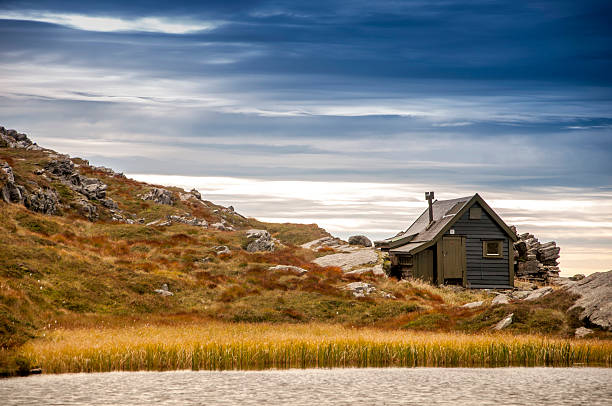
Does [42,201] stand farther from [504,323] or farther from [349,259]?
[504,323]

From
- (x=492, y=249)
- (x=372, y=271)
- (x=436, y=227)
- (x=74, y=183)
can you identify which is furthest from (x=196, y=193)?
(x=492, y=249)

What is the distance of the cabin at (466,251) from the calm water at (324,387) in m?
27.7

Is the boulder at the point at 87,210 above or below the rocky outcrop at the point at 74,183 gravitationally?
below

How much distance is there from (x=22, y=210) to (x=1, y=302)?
26.4 m

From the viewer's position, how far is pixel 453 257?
49.0 m

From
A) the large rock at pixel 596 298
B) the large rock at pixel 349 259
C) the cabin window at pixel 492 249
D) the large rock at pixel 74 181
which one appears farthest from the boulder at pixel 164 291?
the large rock at pixel 74 181

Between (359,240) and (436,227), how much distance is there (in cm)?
3937

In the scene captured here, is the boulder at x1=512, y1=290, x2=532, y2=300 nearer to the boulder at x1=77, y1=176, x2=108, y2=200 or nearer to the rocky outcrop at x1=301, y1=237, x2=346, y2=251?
the rocky outcrop at x1=301, y1=237, x2=346, y2=251

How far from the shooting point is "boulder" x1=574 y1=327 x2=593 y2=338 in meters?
26.5

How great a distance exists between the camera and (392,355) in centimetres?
2270

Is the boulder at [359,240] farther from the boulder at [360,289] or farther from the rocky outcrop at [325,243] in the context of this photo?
the boulder at [360,289]

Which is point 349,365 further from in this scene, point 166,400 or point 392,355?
point 166,400

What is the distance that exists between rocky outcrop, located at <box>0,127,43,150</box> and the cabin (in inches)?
3032

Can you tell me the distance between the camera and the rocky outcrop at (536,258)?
188 feet
